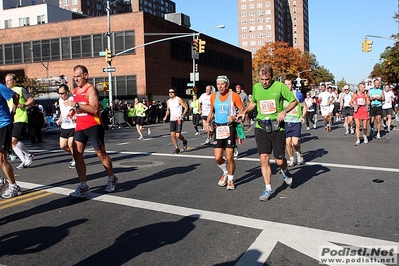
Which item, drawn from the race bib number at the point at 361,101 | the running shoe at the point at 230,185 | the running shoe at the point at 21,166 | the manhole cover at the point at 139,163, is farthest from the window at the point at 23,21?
the running shoe at the point at 230,185

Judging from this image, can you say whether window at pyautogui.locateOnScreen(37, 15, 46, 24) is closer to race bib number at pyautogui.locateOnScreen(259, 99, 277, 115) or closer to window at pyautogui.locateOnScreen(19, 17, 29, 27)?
window at pyautogui.locateOnScreen(19, 17, 29, 27)

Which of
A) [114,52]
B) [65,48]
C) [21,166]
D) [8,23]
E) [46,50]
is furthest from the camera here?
[8,23]

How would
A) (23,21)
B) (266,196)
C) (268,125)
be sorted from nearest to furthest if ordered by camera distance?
(266,196) → (268,125) → (23,21)

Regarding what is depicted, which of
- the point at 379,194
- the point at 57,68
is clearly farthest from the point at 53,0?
the point at 379,194

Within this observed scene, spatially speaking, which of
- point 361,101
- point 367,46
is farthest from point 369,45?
point 361,101

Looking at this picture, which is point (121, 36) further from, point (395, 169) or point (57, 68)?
point (395, 169)

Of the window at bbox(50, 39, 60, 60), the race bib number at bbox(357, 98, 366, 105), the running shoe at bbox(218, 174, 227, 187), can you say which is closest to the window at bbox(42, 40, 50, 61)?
the window at bbox(50, 39, 60, 60)

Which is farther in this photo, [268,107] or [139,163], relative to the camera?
[139,163]

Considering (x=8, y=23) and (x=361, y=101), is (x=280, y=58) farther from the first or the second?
(x=361, y=101)

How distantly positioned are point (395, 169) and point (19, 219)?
7.00m

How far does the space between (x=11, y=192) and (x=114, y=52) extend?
36.9 metres

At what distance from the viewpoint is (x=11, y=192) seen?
6551 millimetres

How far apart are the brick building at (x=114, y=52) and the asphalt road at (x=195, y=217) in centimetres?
3298

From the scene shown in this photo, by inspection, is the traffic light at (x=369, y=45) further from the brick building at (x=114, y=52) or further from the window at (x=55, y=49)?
the window at (x=55, y=49)
